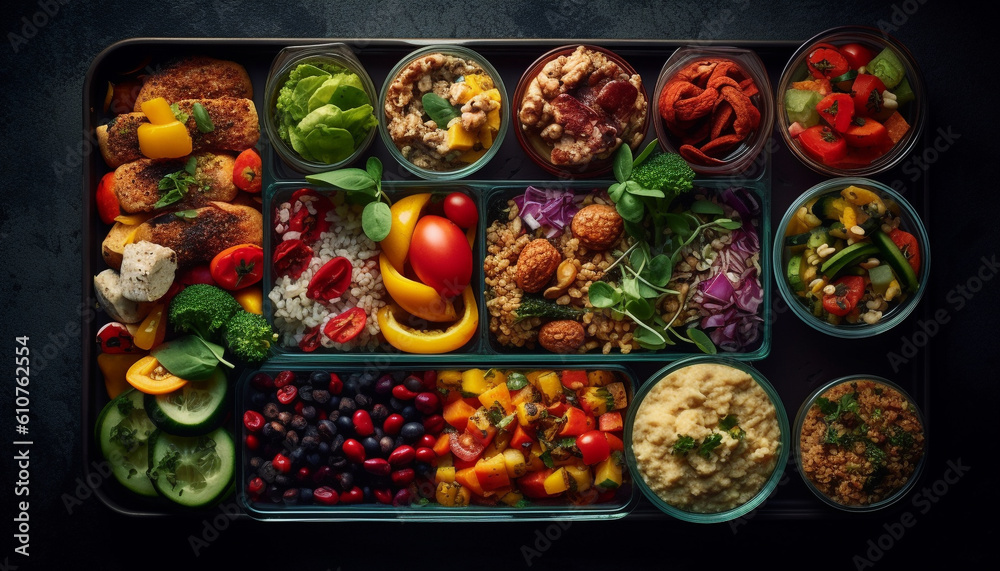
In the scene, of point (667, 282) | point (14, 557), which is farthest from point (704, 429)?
point (14, 557)

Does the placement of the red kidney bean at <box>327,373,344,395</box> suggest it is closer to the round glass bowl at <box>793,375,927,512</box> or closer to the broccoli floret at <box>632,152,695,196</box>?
the broccoli floret at <box>632,152,695,196</box>

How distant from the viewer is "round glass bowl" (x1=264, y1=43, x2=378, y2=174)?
2379 mm

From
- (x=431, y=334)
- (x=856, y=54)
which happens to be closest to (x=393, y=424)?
(x=431, y=334)

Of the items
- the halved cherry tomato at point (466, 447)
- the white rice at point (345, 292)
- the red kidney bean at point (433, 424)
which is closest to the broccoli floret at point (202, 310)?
the white rice at point (345, 292)

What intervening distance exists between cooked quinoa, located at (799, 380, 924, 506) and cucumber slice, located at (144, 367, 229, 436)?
93.1 inches

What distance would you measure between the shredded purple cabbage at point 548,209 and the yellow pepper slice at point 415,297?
480 millimetres

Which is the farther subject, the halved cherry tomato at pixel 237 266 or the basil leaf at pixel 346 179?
the halved cherry tomato at pixel 237 266

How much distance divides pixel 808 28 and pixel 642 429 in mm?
1910

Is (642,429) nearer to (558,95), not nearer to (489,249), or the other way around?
(489,249)

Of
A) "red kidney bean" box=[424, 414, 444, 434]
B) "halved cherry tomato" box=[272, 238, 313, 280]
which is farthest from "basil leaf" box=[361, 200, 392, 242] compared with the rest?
"red kidney bean" box=[424, 414, 444, 434]

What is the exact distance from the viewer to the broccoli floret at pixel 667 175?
2.37 metres

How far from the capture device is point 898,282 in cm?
247

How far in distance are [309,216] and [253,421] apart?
0.85 m

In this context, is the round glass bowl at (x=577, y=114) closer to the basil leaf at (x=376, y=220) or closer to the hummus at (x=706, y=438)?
the basil leaf at (x=376, y=220)
